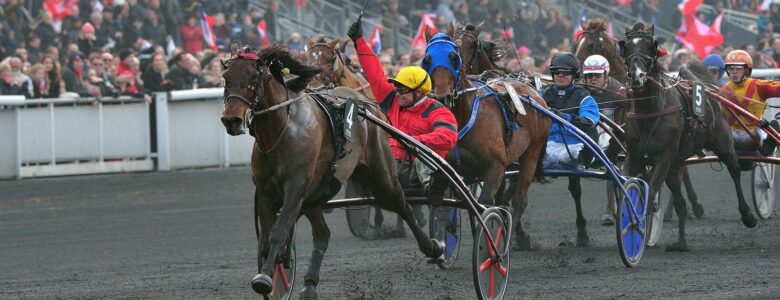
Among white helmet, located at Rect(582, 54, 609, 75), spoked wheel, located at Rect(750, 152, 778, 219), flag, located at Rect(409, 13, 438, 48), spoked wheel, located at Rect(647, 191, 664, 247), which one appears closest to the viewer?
spoked wheel, located at Rect(647, 191, 664, 247)

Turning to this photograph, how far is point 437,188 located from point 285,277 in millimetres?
1046

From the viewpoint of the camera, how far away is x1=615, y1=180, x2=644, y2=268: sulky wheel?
30.3 feet

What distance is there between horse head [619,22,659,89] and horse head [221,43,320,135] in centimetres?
356

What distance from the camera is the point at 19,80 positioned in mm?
15602

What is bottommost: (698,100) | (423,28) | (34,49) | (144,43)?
(698,100)

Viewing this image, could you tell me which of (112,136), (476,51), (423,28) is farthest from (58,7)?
(476,51)

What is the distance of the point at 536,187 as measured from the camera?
15.6m

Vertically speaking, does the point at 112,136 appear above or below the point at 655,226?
above

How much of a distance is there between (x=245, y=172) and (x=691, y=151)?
721 cm

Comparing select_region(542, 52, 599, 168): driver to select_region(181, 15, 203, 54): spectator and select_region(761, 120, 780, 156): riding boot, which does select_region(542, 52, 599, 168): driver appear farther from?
select_region(181, 15, 203, 54): spectator

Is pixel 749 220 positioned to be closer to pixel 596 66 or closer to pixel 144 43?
pixel 596 66

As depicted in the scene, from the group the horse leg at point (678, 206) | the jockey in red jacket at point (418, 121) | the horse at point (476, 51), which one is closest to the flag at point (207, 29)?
the horse at point (476, 51)

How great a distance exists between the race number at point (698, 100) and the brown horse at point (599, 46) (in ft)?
7.06

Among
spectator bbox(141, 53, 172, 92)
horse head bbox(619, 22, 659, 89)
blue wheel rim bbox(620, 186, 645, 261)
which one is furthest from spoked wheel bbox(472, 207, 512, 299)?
spectator bbox(141, 53, 172, 92)
